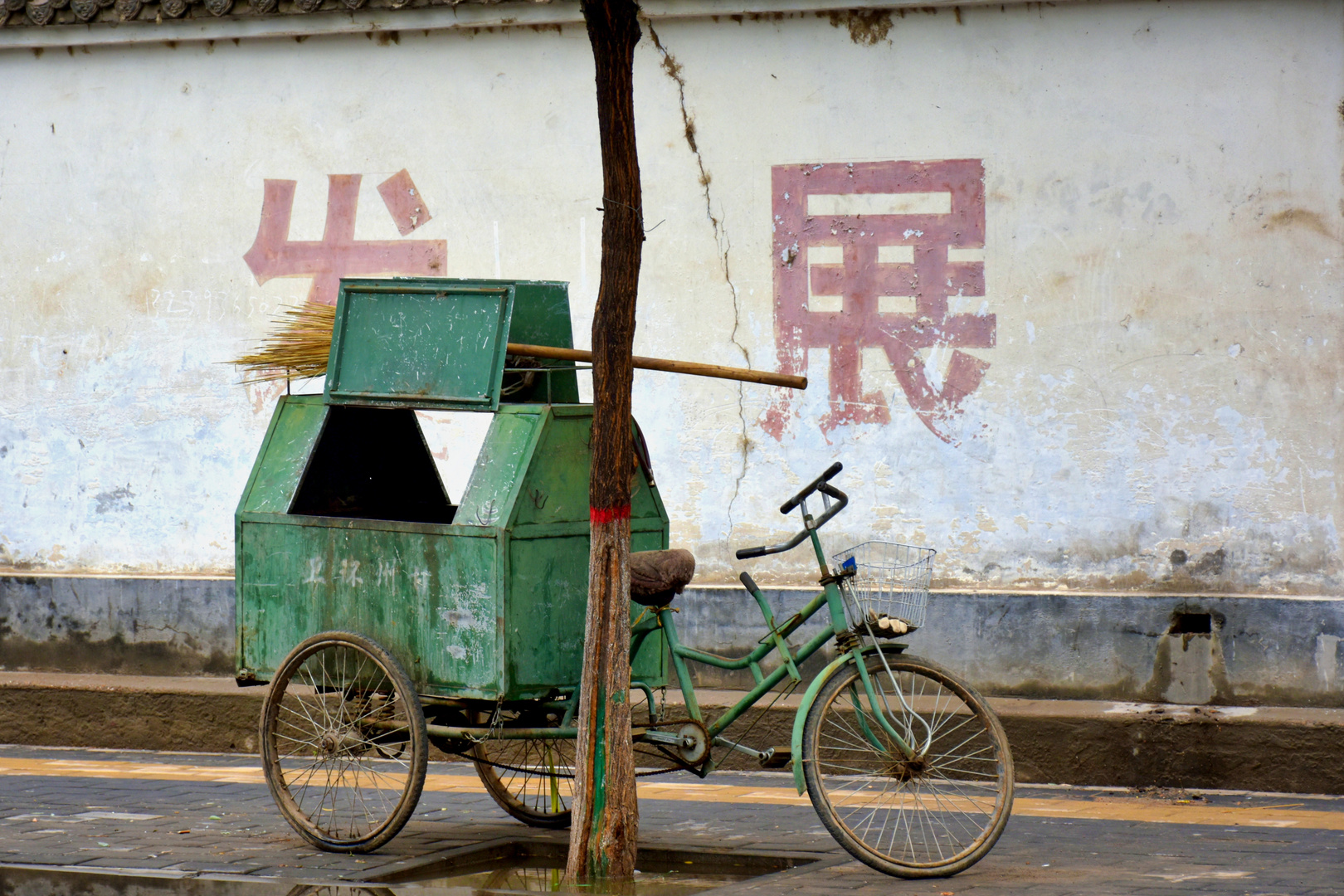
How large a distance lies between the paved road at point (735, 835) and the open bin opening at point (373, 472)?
1326 mm

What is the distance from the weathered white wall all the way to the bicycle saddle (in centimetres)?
263

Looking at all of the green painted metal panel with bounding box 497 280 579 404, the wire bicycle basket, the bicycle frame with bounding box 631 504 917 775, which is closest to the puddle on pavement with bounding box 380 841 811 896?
the bicycle frame with bounding box 631 504 917 775

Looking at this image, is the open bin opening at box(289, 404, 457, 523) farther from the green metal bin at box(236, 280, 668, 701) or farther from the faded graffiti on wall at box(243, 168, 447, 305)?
the faded graffiti on wall at box(243, 168, 447, 305)

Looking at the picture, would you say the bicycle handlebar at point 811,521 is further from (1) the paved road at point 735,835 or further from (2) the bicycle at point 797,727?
(1) the paved road at point 735,835

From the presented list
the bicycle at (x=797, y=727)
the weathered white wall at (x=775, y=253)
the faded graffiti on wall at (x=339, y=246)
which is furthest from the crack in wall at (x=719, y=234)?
the bicycle at (x=797, y=727)

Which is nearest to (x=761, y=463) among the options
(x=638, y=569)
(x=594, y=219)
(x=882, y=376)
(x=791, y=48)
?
(x=882, y=376)

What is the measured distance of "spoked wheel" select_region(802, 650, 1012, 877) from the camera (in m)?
5.41

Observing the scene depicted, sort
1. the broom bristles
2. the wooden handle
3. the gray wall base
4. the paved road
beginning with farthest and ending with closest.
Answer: the gray wall base → the broom bristles → the wooden handle → the paved road

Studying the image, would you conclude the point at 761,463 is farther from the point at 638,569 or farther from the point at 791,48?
the point at 638,569

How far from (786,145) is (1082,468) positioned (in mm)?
2291

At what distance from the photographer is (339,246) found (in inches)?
360

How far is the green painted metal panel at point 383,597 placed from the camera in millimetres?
5770

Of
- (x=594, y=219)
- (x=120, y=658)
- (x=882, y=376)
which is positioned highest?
(x=594, y=219)

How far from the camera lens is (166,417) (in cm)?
946
